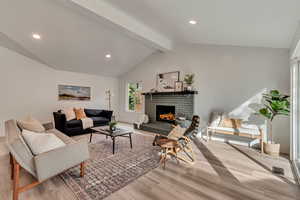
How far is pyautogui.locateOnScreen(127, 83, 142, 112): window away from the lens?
685 centimetres

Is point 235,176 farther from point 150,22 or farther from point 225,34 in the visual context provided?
point 150,22

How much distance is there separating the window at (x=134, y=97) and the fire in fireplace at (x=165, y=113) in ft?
3.74

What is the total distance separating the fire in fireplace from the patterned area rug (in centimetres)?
212

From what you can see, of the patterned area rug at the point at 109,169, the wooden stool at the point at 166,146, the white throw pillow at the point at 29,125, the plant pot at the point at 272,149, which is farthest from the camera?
the plant pot at the point at 272,149

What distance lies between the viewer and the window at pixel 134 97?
6849mm

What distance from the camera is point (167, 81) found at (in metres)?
5.73

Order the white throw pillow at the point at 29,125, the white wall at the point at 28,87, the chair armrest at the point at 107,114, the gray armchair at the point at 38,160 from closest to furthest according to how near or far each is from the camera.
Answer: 1. the gray armchair at the point at 38,160
2. the white throw pillow at the point at 29,125
3. the white wall at the point at 28,87
4. the chair armrest at the point at 107,114

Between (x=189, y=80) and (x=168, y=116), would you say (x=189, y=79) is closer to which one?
(x=189, y=80)

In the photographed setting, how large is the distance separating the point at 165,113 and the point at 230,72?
2.76 m

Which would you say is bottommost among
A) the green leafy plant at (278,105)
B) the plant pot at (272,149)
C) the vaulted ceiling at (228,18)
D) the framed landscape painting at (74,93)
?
the plant pot at (272,149)

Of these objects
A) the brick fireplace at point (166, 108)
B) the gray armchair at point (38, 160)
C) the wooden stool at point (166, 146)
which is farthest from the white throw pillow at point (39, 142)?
the brick fireplace at point (166, 108)

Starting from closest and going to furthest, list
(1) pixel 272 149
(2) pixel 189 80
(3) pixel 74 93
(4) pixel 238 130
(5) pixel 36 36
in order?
(1) pixel 272 149
(4) pixel 238 130
(5) pixel 36 36
(2) pixel 189 80
(3) pixel 74 93

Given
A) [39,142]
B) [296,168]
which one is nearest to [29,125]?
[39,142]

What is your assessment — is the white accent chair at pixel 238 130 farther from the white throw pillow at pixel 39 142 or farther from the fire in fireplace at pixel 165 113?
the white throw pillow at pixel 39 142
